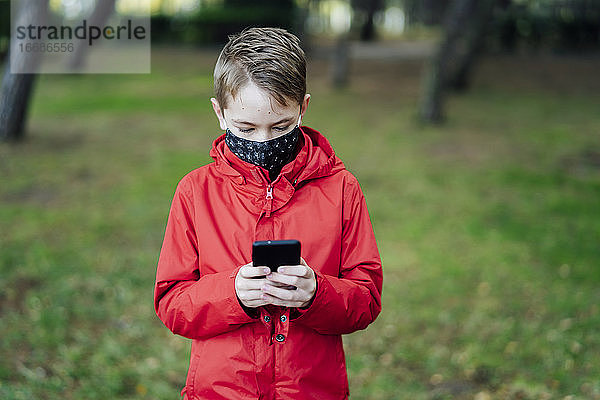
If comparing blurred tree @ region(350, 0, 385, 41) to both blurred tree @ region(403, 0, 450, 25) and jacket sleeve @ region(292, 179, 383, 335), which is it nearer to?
blurred tree @ region(403, 0, 450, 25)

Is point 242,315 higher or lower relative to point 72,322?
higher

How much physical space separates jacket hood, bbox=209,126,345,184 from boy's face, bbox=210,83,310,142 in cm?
9

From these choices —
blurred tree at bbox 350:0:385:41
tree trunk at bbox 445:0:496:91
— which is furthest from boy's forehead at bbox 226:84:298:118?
blurred tree at bbox 350:0:385:41

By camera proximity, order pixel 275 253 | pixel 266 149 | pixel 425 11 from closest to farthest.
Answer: pixel 275 253 < pixel 266 149 < pixel 425 11

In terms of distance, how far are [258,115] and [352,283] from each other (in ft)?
2.00

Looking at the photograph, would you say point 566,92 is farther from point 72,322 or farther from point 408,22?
point 408,22

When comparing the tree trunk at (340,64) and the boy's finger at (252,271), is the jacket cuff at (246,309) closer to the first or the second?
the boy's finger at (252,271)

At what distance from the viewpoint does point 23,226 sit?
6.81 metres

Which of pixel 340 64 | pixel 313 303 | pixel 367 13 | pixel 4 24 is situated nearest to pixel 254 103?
pixel 313 303

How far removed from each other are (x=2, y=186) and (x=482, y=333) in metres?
6.45

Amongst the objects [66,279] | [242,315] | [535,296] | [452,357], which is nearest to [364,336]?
[452,357]

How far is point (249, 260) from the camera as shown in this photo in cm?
195

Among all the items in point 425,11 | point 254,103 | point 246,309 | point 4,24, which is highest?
point 425,11

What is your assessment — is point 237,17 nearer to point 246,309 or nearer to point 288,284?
point 246,309
